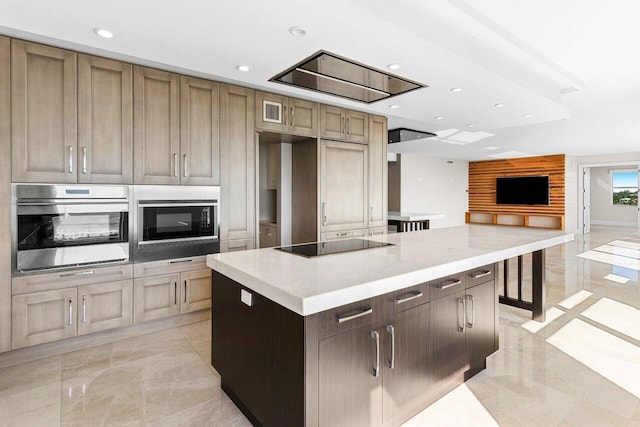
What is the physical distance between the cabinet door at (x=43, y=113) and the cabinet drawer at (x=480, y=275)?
2985mm

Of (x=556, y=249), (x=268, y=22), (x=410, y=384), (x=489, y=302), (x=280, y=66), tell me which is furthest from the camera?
(x=556, y=249)

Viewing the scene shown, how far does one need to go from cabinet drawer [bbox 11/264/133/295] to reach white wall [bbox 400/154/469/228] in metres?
7.42

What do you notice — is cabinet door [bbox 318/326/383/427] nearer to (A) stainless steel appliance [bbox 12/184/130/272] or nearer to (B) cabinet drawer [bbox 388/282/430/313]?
(B) cabinet drawer [bbox 388/282/430/313]

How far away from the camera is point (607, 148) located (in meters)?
8.84

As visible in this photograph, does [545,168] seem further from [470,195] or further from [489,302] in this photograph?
[489,302]

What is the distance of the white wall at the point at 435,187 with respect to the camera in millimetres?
9406

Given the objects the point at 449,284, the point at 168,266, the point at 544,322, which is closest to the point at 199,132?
the point at 168,266

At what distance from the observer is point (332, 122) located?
4160 millimetres

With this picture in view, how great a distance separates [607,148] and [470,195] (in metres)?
4.04

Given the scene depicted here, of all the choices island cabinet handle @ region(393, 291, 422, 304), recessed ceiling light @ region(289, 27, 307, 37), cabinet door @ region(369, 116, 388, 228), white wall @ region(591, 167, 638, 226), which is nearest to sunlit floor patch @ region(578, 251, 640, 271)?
cabinet door @ region(369, 116, 388, 228)

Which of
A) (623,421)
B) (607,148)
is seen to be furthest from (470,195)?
(623,421)

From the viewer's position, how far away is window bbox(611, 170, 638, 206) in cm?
1247

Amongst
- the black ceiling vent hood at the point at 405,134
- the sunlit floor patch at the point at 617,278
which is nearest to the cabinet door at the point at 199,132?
the black ceiling vent hood at the point at 405,134

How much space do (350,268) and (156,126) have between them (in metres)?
2.32
